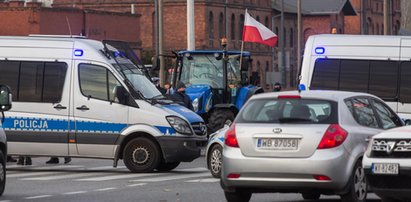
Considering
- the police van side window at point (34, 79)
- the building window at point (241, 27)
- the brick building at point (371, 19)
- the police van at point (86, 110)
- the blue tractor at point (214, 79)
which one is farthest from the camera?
the brick building at point (371, 19)

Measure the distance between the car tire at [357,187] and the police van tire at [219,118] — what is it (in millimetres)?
18443

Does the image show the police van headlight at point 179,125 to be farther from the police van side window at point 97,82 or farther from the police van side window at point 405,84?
the police van side window at point 405,84

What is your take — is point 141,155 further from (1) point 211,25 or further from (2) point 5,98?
(1) point 211,25

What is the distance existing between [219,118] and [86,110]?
11.1 metres

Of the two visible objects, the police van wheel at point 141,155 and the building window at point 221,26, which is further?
the building window at point 221,26

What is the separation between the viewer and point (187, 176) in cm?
2419

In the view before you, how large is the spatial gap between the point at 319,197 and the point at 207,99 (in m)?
16.8

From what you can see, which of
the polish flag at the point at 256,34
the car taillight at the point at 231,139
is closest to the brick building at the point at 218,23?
A: the polish flag at the point at 256,34

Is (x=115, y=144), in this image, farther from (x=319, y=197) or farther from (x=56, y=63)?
(x=319, y=197)

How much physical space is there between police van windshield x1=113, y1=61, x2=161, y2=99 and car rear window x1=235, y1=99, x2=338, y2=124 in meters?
8.42

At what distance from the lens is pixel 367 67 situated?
1010 inches

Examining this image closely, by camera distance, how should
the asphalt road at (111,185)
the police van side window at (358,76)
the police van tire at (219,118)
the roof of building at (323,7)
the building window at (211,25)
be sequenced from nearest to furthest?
Result: the asphalt road at (111,185), the police van side window at (358,76), the police van tire at (219,118), the building window at (211,25), the roof of building at (323,7)

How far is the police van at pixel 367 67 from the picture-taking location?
83.8 feet

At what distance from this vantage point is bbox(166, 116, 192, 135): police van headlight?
81.7ft
